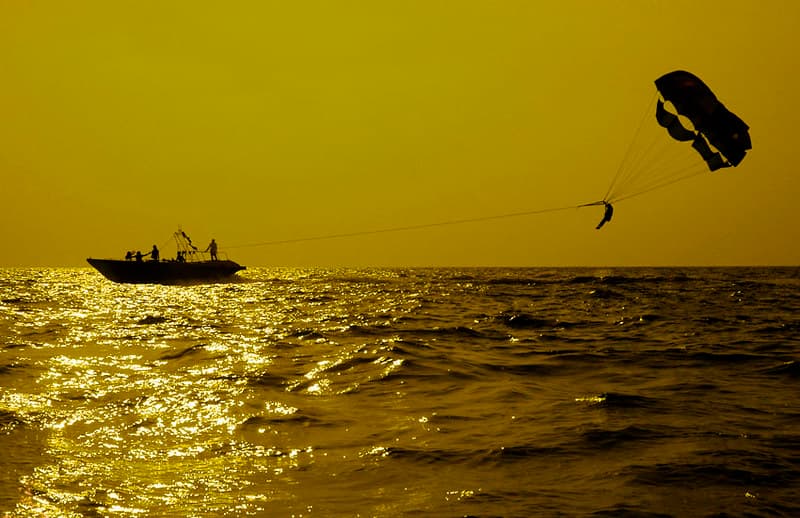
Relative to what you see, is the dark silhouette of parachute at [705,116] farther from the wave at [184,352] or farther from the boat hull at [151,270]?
the boat hull at [151,270]

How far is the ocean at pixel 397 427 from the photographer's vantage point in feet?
26.4

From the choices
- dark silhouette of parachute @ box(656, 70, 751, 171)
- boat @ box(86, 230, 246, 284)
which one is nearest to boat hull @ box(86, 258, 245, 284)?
boat @ box(86, 230, 246, 284)

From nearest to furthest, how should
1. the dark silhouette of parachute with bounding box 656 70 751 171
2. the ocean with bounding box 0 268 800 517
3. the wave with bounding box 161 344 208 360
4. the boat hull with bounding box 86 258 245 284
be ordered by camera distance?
the ocean with bounding box 0 268 800 517 < the wave with bounding box 161 344 208 360 < the dark silhouette of parachute with bounding box 656 70 751 171 < the boat hull with bounding box 86 258 245 284

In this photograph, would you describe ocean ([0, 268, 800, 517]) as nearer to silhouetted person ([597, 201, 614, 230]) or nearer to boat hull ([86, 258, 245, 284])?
silhouetted person ([597, 201, 614, 230])

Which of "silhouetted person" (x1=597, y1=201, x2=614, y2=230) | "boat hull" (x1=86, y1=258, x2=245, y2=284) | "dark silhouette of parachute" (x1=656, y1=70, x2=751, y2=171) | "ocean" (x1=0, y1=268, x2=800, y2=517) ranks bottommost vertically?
"ocean" (x1=0, y1=268, x2=800, y2=517)

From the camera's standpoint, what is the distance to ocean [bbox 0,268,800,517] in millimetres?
8047

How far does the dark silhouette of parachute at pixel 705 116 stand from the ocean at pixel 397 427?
6012mm

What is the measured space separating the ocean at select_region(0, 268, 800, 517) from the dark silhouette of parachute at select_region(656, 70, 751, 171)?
19.7ft

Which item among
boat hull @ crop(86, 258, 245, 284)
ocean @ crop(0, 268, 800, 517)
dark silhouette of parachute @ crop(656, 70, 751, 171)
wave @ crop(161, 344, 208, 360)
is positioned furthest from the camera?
boat hull @ crop(86, 258, 245, 284)

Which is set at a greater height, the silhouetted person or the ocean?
the silhouetted person

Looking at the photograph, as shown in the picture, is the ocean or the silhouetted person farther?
the silhouetted person

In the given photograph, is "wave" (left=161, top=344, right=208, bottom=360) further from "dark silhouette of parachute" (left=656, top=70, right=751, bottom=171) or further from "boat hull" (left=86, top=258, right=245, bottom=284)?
"boat hull" (left=86, top=258, right=245, bottom=284)

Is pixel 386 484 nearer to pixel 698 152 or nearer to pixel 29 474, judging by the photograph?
pixel 29 474

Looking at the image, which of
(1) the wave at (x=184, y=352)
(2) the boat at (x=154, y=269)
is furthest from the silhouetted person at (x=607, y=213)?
(2) the boat at (x=154, y=269)
